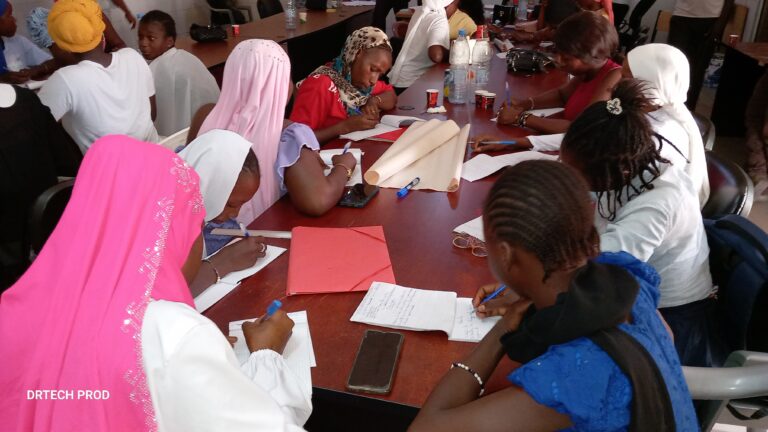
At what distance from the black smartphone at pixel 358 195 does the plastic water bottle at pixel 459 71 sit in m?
1.21

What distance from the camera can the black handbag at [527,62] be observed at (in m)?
3.53

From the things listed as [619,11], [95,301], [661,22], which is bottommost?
[661,22]

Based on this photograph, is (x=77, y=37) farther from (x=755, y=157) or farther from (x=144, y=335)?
(x=755, y=157)

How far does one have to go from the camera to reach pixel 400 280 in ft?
4.62

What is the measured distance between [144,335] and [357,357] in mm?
458

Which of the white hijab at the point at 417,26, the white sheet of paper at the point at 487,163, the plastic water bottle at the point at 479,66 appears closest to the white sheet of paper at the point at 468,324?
the white sheet of paper at the point at 487,163

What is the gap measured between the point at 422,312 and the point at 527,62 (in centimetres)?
266

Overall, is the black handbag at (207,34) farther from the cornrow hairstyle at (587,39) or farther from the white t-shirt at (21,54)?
the cornrow hairstyle at (587,39)

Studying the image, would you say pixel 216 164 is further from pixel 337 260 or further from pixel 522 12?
pixel 522 12

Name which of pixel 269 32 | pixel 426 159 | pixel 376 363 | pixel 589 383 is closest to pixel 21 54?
pixel 269 32

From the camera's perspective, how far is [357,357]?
114cm

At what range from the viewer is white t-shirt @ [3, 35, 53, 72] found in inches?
157

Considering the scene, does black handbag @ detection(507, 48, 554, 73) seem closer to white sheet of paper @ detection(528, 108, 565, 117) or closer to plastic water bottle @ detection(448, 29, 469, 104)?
plastic water bottle @ detection(448, 29, 469, 104)

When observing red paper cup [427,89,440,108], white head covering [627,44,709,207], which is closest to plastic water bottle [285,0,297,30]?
red paper cup [427,89,440,108]
